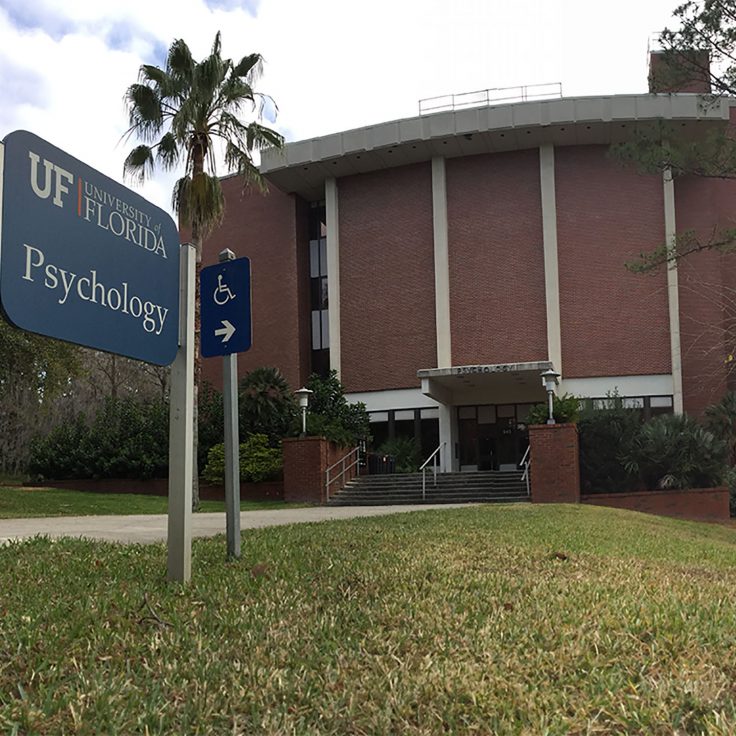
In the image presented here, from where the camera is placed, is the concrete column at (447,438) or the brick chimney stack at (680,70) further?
the concrete column at (447,438)

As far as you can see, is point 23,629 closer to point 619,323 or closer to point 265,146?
point 265,146

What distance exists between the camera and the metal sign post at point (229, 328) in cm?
655

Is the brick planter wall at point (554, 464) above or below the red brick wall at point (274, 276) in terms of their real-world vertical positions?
below

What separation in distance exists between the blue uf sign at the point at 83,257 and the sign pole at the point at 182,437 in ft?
0.28

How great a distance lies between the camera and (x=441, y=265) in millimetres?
32000

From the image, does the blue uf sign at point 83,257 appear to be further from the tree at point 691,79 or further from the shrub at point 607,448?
the shrub at point 607,448

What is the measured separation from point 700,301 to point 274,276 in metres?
17.5

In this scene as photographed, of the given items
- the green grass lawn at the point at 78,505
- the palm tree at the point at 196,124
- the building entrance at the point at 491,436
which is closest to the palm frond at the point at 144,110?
the palm tree at the point at 196,124

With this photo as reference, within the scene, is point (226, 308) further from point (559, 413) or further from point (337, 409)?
point (337, 409)

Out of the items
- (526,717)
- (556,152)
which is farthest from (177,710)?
(556,152)

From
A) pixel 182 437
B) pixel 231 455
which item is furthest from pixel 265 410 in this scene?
pixel 182 437

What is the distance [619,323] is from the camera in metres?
30.6

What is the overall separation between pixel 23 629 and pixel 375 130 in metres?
29.9

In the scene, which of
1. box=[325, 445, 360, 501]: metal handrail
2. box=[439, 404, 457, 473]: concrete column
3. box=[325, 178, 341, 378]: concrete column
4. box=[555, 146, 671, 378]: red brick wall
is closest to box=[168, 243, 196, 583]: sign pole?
box=[325, 445, 360, 501]: metal handrail
